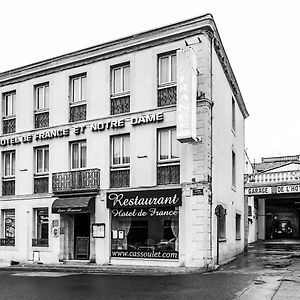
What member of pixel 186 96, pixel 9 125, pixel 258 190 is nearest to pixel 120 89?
pixel 186 96

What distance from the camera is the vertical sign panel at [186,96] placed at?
1777cm

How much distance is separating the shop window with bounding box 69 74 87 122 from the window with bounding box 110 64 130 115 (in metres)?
1.52

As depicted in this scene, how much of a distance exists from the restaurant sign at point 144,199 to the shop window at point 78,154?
224 centimetres

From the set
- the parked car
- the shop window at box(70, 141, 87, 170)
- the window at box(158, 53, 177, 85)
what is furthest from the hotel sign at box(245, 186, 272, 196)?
the parked car

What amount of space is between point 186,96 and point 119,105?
3.82m

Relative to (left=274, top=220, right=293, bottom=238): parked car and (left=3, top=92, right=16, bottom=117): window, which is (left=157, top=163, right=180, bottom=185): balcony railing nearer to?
(left=3, top=92, right=16, bottom=117): window

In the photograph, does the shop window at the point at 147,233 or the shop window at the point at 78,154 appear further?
the shop window at the point at 78,154

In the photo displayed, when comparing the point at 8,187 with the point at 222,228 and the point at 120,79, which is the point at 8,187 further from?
the point at 222,228

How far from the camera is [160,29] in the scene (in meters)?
19.8

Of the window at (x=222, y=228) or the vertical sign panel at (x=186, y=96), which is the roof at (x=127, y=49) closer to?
the vertical sign panel at (x=186, y=96)

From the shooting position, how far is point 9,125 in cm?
2441

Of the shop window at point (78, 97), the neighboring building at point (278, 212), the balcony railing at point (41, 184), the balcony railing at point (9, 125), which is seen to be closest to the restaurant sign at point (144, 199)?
the balcony railing at point (41, 184)

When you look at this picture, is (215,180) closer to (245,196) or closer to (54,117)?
(54,117)

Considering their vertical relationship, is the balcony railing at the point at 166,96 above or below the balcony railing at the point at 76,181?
above
